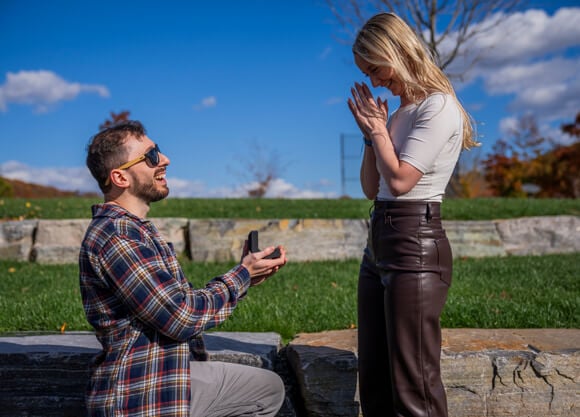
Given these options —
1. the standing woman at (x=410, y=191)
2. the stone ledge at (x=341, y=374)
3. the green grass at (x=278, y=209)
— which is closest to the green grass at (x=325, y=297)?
the stone ledge at (x=341, y=374)

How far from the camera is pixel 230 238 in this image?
7754mm

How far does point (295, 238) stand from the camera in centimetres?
775

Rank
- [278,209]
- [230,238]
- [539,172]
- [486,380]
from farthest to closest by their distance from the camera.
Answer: [539,172] < [278,209] < [230,238] < [486,380]

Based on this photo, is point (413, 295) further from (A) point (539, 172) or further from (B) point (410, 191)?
(A) point (539, 172)

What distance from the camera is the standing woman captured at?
87.7 inches

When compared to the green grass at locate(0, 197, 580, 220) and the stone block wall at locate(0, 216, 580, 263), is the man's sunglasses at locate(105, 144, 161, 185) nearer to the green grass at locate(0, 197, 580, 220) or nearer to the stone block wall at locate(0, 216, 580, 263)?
the stone block wall at locate(0, 216, 580, 263)

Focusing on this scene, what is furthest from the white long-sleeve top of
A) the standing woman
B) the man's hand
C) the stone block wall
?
the stone block wall

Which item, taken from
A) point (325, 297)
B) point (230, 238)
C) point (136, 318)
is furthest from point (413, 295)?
point (230, 238)

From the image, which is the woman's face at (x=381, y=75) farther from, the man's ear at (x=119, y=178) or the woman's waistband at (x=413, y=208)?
the man's ear at (x=119, y=178)

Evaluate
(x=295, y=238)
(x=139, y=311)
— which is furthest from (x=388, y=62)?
(x=295, y=238)

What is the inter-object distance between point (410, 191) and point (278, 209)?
696 centimetres

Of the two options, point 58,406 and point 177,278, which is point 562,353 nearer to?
point 177,278

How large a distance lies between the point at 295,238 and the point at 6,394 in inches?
190

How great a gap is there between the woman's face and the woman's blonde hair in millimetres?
26
